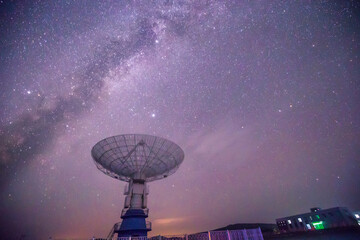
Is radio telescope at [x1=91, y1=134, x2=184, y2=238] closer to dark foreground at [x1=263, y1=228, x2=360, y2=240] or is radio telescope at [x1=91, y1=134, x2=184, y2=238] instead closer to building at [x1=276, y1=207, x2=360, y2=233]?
dark foreground at [x1=263, y1=228, x2=360, y2=240]

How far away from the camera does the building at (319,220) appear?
151ft

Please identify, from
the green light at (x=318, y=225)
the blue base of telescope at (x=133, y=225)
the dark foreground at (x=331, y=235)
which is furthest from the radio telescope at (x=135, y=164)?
the green light at (x=318, y=225)

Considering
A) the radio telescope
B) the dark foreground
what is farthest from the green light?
the radio telescope

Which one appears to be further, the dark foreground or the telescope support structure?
the telescope support structure

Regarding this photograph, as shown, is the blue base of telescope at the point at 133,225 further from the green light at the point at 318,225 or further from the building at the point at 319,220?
the green light at the point at 318,225

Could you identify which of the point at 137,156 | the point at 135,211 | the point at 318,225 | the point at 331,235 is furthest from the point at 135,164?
the point at 318,225

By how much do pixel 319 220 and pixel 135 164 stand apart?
56347 mm

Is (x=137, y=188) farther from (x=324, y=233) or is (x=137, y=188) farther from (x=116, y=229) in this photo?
(x=324, y=233)

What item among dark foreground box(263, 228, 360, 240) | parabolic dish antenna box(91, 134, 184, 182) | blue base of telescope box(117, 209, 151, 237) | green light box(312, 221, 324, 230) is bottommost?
Answer: dark foreground box(263, 228, 360, 240)

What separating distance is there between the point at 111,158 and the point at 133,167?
311 cm

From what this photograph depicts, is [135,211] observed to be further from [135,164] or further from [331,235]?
[331,235]

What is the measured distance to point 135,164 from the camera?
24141 millimetres

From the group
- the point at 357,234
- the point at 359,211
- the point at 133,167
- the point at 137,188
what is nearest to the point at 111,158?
the point at 133,167

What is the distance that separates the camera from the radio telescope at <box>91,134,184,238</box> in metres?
21.5
